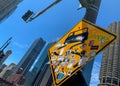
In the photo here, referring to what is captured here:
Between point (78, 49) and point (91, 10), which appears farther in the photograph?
point (91, 10)

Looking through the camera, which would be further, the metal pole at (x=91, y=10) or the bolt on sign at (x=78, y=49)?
the metal pole at (x=91, y=10)

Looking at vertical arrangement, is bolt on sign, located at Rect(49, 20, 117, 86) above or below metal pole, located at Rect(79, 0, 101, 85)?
below

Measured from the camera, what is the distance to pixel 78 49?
4.46 meters

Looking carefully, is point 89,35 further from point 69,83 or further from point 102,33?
point 69,83

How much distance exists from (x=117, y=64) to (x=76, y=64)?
19740 cm

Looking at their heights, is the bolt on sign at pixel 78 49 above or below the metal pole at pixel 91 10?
below

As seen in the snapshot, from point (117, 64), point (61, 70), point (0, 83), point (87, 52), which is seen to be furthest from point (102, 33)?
point (117, 64)

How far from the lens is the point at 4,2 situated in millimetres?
167750

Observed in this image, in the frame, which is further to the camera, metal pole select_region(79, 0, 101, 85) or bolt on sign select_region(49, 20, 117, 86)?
metal pole select_region(79, 0, 101, 85)

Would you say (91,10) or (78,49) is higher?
(91,10)

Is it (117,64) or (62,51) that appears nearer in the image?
(62,51)

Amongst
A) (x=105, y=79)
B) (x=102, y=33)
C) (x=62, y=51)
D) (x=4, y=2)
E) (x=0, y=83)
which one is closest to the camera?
(x=102, y=33)

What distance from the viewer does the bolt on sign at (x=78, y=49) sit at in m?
4.28

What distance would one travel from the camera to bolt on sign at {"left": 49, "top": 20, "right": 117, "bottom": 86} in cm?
428
